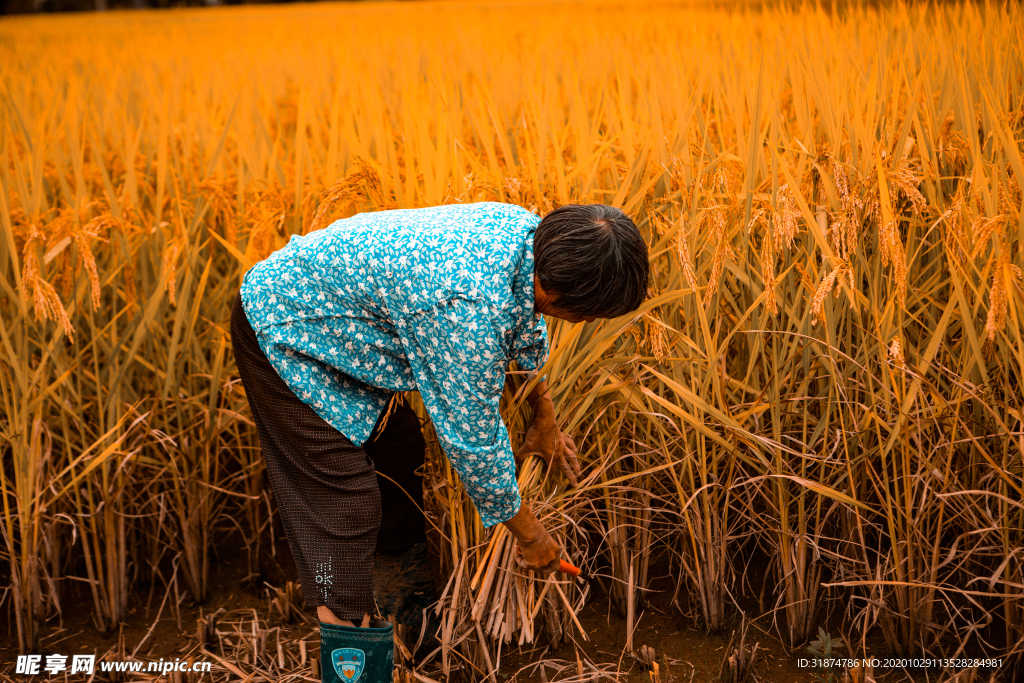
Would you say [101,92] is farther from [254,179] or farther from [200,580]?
[200,580]

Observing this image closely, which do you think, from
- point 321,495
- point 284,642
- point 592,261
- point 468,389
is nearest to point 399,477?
point 321,495

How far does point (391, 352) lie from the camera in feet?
4.42

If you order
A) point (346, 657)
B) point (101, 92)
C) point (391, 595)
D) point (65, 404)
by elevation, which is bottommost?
point (391, 595)

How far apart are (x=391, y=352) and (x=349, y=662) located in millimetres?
577

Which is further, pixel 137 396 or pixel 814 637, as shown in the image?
pixel 137 396

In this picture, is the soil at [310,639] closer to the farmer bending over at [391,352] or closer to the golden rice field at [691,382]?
the golden rice field at [691,382]

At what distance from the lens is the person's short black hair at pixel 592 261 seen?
114 cm

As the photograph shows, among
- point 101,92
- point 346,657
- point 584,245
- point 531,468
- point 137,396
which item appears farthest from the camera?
point 101,92

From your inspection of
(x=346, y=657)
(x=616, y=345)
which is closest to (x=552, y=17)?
(x=616, y=345)

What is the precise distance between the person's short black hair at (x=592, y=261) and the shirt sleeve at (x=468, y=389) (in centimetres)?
13

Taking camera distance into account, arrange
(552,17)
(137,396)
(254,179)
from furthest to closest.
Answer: (552,17), (254,179), (137,396)

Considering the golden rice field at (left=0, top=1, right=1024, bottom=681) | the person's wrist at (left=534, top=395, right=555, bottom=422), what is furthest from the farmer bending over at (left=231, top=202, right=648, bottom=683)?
the golden rice field at (left=0, top=1, right=1024, bottom=681)

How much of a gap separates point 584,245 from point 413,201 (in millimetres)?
724

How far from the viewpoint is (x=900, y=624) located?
1578 millimetres
